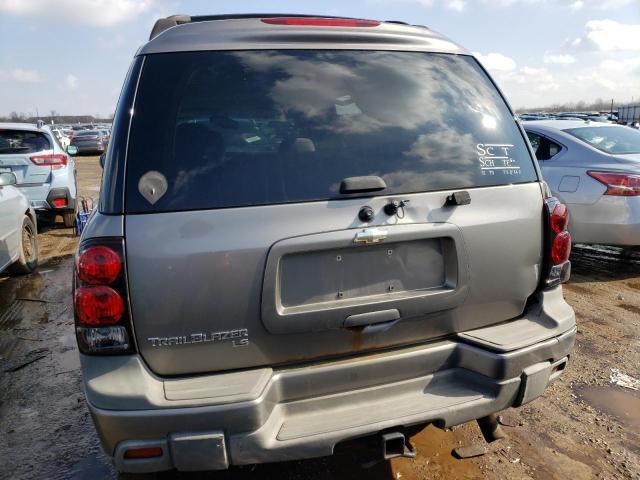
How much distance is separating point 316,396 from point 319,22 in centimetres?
174

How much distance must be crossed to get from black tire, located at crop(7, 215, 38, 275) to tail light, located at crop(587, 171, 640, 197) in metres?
6.94

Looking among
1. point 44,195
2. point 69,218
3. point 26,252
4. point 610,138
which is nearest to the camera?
point 610,138

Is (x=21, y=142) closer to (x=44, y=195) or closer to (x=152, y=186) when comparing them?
(x=44, y=195)

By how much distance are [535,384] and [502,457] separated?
2.29 feet

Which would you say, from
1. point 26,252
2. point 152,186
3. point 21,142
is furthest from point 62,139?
point 152,186

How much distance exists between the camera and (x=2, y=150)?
823 cm

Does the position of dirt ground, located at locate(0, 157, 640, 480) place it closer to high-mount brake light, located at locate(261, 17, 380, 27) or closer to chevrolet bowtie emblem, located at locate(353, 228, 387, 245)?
chevrolet bowtie emblem, located at locate(353, 228, 387, 245)

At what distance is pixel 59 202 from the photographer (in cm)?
854

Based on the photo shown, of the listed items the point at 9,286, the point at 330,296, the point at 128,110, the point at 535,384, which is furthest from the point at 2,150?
the point at 535,384

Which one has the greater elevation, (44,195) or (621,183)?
(621,183)

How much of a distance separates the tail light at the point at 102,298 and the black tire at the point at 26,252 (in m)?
5.15

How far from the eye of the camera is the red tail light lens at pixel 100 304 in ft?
6.18

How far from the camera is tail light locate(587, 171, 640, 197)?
5.33m

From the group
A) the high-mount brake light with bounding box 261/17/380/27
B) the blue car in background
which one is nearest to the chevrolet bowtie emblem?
the high-mount brake light with bounding box 261/17/380/27
